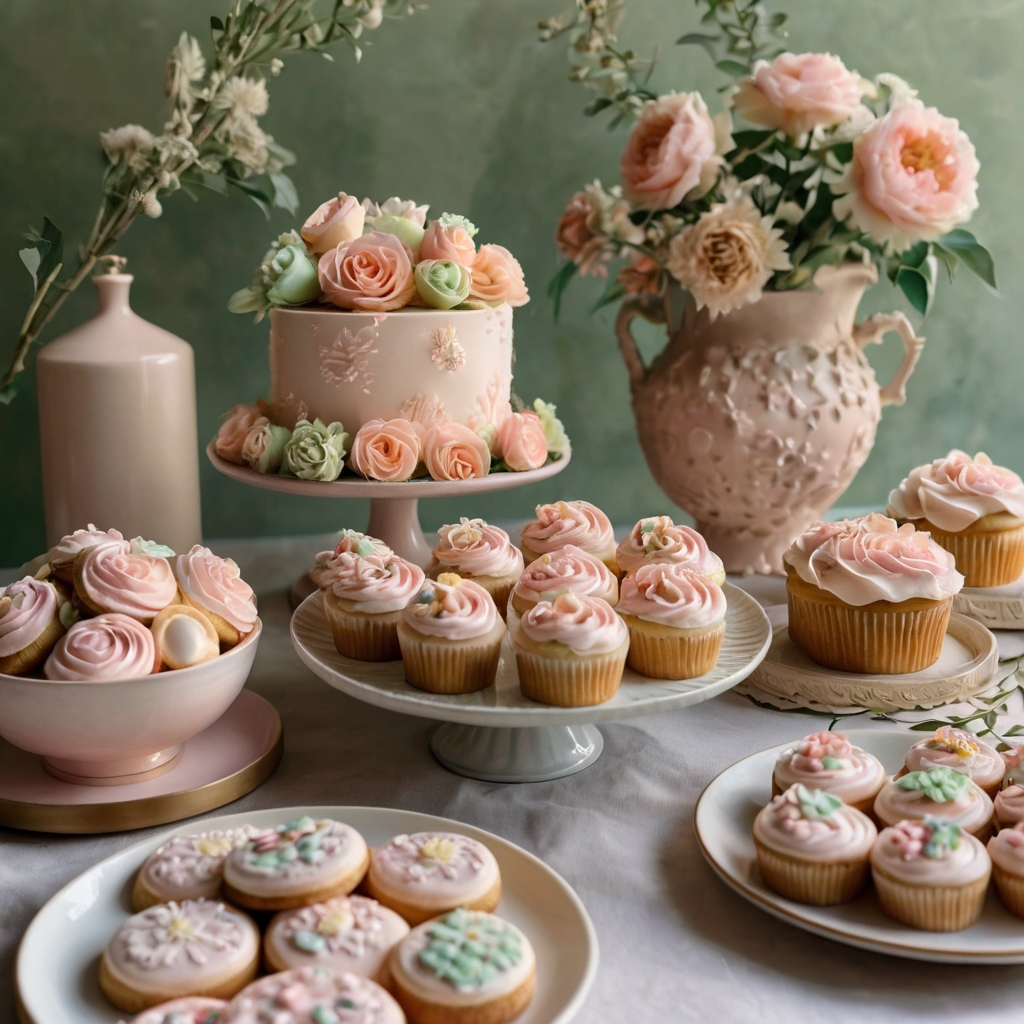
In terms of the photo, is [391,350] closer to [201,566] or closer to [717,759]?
[201,566]

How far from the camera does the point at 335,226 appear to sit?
1304mm

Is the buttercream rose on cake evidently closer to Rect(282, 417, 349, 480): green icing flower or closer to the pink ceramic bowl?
Rect(282, 417, 349, 480): green icing flower

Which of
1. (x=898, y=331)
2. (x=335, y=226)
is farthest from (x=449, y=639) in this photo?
(x=898, y=331)

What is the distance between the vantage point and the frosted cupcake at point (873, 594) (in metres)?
1.14

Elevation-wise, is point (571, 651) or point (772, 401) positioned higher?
point (772, 401)

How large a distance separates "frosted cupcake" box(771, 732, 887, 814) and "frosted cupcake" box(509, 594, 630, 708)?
6.5 inches

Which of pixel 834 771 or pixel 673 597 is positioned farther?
pixel 673 597

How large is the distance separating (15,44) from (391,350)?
0.87m

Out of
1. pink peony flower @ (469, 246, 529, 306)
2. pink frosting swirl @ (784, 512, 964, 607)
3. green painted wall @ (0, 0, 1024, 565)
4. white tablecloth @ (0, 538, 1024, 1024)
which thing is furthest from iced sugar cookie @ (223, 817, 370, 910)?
green painted wall @ (0, 0, 1024, 565)

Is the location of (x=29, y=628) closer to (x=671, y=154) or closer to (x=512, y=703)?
(x=512, y=703)

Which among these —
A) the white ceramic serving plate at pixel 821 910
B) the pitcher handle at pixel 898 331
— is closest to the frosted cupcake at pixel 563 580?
the white ceramic serving plate at pixel 821 910

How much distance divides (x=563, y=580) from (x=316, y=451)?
364 millimetres

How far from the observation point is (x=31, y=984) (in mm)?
703

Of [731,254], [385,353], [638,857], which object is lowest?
[638,857]
